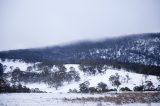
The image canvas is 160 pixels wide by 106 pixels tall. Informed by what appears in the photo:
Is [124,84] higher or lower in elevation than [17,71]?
lower

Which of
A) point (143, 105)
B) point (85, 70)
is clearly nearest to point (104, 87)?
point (85, 70)

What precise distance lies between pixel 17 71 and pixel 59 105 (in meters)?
135

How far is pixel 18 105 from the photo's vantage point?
4759 centimetres

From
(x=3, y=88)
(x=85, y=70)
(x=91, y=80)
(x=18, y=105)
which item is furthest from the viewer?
(x=85, y=70)

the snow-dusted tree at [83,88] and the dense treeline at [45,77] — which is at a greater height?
the dense treeline at [45,77]

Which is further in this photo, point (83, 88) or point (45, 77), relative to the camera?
point (45, 77)

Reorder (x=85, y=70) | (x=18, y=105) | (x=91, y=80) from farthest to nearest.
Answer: (x=85, y=70)
(x=91, y=80)
(x=18, y=105)

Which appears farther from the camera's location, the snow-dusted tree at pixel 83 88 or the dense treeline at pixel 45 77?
the dense treeline at pixel 45 77

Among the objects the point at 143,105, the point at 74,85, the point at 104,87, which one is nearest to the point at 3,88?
the point at 104,87

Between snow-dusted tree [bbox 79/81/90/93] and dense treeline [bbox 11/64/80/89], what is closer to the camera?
snow-dusted tree [bbox 79/81/90/93]

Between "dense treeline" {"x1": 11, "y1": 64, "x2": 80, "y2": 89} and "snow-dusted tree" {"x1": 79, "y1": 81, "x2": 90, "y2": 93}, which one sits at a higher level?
"dense treeline" {"x1": 11, "y1": 64, "x2": 80, "y2": 89}

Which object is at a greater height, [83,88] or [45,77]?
[45,77]

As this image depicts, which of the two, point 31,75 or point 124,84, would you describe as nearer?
point 124,84

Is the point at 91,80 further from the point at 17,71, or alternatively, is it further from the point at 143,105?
the point at 143,105
